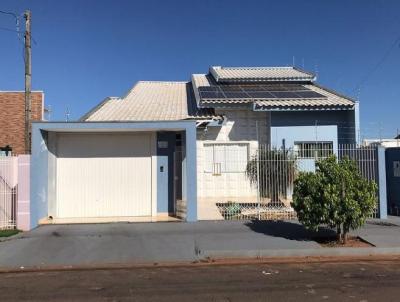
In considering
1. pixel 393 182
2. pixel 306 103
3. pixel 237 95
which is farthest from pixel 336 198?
pixel 237 95

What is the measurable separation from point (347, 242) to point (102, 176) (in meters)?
→ 7.38

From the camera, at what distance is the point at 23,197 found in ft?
40.6

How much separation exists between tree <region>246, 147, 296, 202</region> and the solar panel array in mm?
3269

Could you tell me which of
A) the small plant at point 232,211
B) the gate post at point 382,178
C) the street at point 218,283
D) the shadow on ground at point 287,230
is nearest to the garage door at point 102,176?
the small plant at point 232,211

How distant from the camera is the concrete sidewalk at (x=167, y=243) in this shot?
31.0ft

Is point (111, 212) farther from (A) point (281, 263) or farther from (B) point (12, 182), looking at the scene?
(A) point (281, 263)

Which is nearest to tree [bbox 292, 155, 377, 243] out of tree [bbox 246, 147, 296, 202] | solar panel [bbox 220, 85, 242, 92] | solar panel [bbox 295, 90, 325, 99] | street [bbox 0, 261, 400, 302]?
street [bbox 0, 261, 400, 302]

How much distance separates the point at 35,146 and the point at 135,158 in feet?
9.62

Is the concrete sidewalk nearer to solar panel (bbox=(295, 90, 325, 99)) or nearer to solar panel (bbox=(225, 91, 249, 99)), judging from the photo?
solar panel (bbox=(225, 91, 249, 99))

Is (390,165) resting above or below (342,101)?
below

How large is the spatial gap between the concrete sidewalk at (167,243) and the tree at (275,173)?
6.70ft

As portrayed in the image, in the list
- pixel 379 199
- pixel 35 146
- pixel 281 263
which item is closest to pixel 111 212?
pixel 35 146

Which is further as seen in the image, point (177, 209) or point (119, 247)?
point (177, 209)

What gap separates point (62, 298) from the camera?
22.2ft
